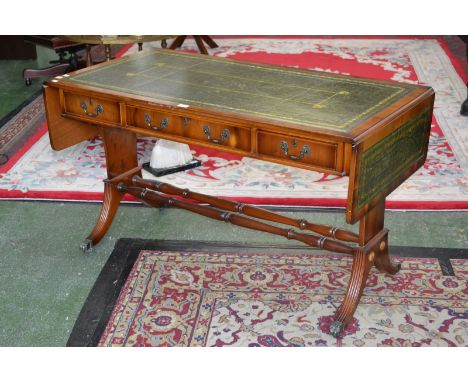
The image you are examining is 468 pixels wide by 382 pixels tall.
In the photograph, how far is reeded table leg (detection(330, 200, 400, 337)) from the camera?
2820 millimetres

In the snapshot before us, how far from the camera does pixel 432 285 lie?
3121 millimetres

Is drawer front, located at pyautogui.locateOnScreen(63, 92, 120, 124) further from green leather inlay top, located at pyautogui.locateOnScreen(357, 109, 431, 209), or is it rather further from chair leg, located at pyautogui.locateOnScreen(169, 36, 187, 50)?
chair leg, located at pyautogui.locateOnScreen(169, 36, 187, 50)

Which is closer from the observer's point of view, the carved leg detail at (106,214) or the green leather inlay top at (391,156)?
the green leather inlay top at (391,156)

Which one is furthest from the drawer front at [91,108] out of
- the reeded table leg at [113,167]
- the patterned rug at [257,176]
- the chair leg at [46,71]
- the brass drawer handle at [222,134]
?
the chair leg at [46,71]

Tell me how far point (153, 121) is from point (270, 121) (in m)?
0.58

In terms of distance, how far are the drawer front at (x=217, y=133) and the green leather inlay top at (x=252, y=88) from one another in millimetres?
70

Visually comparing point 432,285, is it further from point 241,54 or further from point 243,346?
point 241,54

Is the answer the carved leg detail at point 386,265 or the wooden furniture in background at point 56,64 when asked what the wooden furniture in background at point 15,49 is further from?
the carved leg detail at point 386,265

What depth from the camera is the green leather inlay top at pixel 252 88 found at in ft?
8.64

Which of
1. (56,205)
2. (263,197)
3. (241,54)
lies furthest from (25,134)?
(241,54)

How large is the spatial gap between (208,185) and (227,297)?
125 cm

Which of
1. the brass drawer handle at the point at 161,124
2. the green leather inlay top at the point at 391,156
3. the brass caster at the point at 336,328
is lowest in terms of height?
the brass caster at the point at 336,328

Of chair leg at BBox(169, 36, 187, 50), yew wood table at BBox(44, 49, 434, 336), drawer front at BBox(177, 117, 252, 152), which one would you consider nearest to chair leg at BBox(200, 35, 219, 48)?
chair leg at BBox(169, 36, 187, 50)

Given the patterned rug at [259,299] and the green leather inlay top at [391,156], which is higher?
the green leather inlay top at [391,156]
